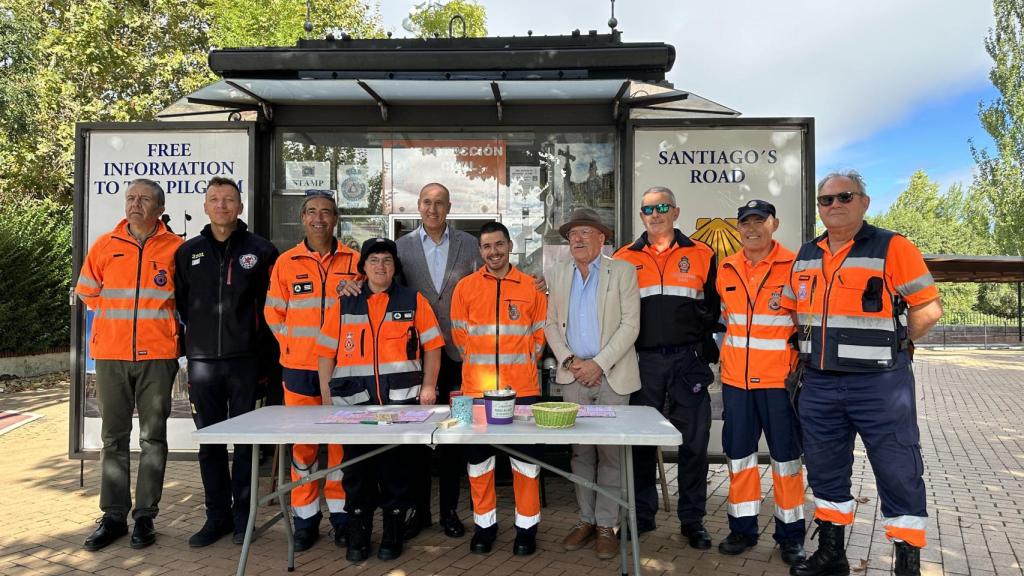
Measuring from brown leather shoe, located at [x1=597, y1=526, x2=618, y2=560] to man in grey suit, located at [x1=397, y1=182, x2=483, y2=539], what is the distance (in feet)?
3.06

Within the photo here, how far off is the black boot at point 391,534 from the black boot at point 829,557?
84.6 inches

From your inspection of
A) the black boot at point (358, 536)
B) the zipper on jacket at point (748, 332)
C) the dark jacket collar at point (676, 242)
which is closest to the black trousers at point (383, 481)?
the black boot at point (358, 536)

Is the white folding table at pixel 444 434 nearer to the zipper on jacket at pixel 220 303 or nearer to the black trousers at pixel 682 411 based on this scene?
the black trousers at pixel 682 411

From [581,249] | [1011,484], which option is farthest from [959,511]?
[581,249]

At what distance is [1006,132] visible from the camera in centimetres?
2417

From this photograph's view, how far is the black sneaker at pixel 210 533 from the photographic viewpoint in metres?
3.83

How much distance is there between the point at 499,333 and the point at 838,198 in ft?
6.25

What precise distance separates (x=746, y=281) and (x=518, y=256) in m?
2.22

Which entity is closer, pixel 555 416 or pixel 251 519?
pixel 555 416

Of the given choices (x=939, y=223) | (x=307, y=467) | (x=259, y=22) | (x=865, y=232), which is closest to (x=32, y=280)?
(x=259, y=22)

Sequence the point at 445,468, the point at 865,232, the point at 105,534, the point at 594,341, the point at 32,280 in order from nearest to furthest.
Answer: the point at 865,232, the point at 594,341, the point at 105,534, the point at 445,468, the point at 32,280

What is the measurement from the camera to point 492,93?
15.3ft

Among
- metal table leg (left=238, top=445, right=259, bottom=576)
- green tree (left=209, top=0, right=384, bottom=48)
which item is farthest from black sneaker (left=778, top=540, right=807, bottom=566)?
green tree (left=209, top=0, right=384, bottom=48)

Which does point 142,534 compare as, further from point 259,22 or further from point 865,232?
point 259,22
